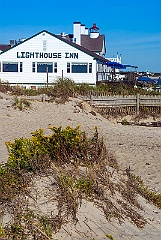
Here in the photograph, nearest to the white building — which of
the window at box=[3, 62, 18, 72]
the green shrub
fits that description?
the window at box=[3, 62, 18, 72]

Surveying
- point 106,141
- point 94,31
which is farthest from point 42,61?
point 106,141

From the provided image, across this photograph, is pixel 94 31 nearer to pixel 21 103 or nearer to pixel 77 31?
pixel 77 31

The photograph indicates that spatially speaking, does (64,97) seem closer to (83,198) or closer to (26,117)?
(26,117)

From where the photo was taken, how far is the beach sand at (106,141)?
5.68 metres

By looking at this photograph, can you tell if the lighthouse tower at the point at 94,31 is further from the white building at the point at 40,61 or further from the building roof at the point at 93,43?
the white building at the point at 40,61

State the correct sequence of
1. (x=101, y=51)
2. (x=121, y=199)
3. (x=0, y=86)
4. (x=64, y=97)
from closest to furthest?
(x=121, y=199) → (x=64, y=97) → (x=0, y=86) → (x=101, y=51)

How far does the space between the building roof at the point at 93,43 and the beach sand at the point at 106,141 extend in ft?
85.8

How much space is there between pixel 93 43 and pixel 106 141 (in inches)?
1344

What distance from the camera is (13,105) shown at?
19469mm

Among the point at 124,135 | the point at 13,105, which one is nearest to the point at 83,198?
the point at 124,135

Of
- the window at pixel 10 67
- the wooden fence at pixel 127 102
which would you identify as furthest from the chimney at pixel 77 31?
the wooden fence at pixel 127 102

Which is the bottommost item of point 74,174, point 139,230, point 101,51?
point 139,230

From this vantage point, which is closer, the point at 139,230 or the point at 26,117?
the point at 139,230

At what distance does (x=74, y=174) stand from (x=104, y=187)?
1.71 feet
